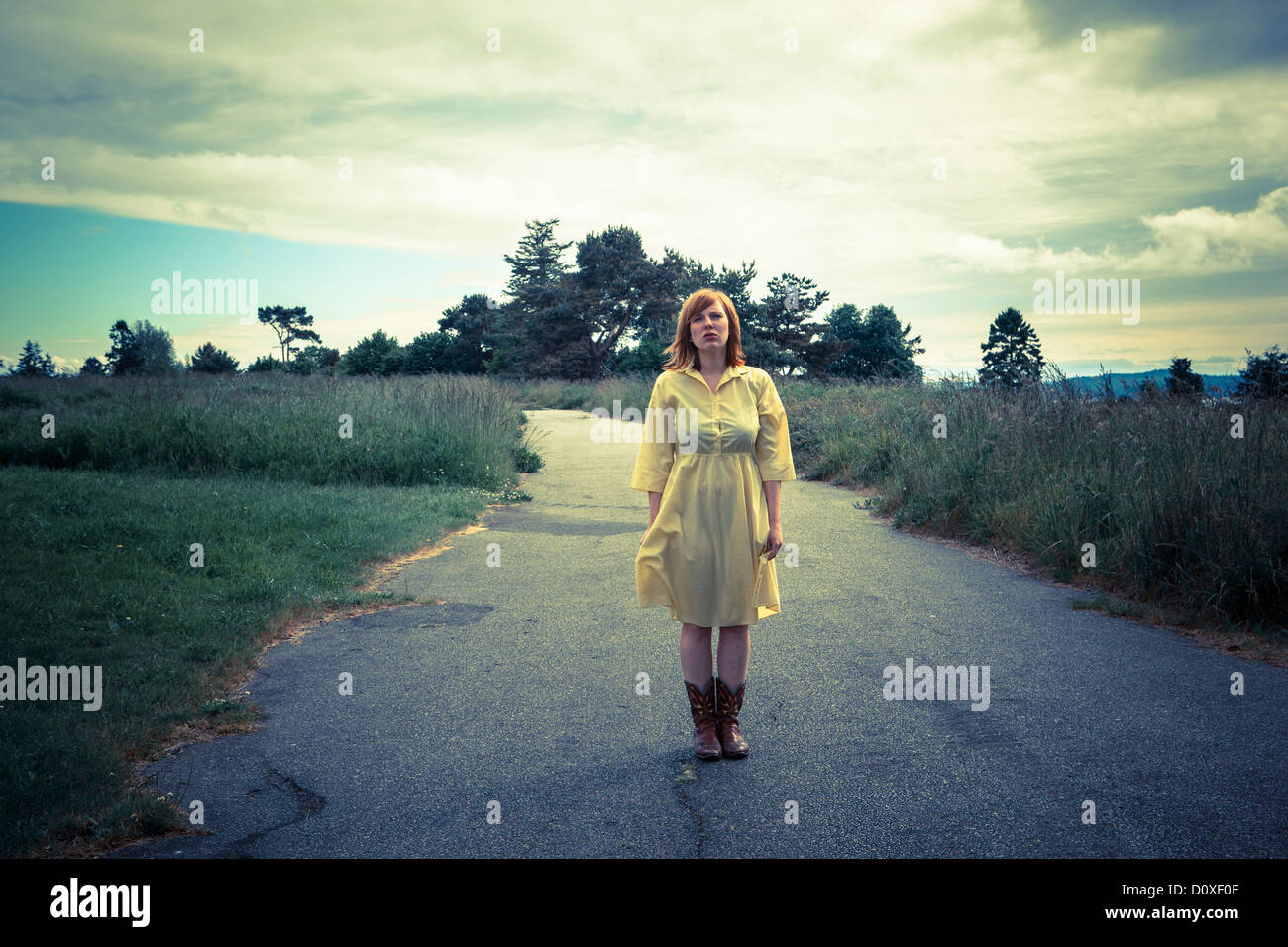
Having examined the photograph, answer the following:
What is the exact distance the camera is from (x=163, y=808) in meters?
3.36

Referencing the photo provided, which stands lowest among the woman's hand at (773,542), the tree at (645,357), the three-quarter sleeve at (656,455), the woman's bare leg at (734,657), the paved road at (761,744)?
the paved road at (761,744)

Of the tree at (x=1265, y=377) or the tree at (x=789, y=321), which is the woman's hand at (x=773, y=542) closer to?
the tree at (x=1265, y=377)

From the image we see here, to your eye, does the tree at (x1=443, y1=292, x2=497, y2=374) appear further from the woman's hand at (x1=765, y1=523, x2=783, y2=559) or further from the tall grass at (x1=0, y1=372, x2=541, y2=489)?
the woman's hand at (x1=765, y1=523, x2=783, y2=559)

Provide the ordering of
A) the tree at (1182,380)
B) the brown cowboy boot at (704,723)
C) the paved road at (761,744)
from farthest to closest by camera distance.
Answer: the tree at (1182,380) → the brown cowboy boot at (704,723) → the paved road at (761,744)

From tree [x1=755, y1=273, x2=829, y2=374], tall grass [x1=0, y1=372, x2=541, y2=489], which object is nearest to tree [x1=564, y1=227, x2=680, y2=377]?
tree [x1=755, y1=273, x2=829, y2=374]

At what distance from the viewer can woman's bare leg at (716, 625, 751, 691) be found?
4059 mm

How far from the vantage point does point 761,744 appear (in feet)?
13.6

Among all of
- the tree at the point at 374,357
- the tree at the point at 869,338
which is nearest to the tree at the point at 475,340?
the tree at the point at 374,357

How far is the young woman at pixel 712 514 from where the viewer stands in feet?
13.1

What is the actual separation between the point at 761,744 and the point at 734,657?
0.48m

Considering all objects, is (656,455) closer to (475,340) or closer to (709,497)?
(709,497)

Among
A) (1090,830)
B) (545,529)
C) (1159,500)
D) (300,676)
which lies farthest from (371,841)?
(545,529)

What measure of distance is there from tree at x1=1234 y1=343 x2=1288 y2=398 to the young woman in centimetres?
717

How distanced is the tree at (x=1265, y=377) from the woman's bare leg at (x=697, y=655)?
7579 mm
